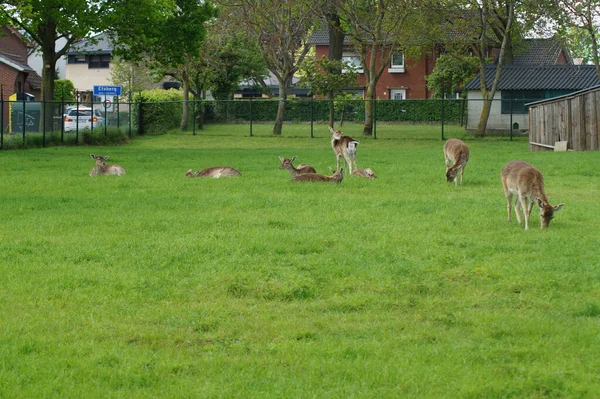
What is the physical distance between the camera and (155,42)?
39.9 meters

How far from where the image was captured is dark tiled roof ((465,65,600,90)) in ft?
178

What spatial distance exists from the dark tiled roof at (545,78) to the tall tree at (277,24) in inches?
475

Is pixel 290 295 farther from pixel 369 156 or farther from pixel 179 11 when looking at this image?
pixel 179 11

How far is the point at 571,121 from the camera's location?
3184 centimetres

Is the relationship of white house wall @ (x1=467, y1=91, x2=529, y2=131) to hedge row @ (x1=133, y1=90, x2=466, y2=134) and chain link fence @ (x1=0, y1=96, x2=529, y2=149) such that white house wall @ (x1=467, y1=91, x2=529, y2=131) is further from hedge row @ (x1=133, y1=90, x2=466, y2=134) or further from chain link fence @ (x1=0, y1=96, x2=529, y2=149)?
hedge row @ (x1=133, y1=90, x2=466, y2=134)

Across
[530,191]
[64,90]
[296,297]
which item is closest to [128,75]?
[64,90]

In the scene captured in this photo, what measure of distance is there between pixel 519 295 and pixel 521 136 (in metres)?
42.5

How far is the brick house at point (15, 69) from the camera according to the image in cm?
5475

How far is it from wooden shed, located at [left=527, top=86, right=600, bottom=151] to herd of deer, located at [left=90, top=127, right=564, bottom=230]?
10.2m

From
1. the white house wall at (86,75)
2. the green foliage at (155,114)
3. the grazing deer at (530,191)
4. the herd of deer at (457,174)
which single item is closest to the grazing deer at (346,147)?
the herd of deer at (457,174)

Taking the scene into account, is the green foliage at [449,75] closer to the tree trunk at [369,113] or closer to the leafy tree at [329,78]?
the leafy tree at [329,78]

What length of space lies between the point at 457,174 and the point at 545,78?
37611 mm

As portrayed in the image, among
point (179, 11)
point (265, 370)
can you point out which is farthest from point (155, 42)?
point (265, 370)

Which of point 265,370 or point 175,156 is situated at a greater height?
point 175,156
